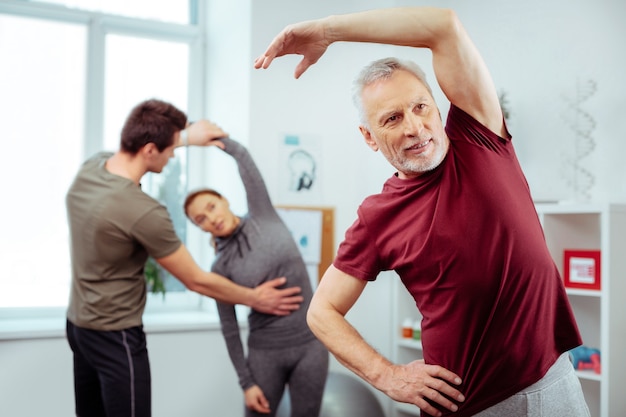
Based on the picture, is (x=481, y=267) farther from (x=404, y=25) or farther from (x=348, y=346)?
(x=404, y=25)

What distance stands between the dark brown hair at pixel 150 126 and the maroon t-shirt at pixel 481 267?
113cm

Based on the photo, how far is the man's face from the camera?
4.24ft

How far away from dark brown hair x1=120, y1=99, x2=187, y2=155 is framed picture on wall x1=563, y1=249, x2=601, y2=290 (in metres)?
1.55

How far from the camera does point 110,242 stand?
217 cm

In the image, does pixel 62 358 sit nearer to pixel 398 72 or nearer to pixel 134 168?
pixel 134 168

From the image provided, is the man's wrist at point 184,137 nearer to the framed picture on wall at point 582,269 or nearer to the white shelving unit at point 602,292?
the white shelving unit at point 602,292

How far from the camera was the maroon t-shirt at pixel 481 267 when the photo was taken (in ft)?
4.14

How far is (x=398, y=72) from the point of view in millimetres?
1323

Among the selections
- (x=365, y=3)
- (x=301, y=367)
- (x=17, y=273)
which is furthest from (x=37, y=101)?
(x=301, y=367)

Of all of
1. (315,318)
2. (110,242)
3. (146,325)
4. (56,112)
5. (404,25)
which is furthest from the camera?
(56,112)

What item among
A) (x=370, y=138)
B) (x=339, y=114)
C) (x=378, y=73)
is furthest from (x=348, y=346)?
(x=339, y=114)

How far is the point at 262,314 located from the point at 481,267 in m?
1.41

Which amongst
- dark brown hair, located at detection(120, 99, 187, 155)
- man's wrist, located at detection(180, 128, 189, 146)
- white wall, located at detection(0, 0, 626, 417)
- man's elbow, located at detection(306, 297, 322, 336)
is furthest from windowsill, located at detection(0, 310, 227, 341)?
man's elbow, located at detection(306, 297, 322, 336)

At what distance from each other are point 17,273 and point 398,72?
2796 mm
